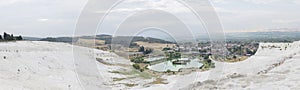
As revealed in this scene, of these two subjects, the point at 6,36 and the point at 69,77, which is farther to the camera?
the point at 6,36

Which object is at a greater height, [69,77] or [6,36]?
[6,36]

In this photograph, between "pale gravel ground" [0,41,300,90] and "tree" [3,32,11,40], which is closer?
"pale gravel ground" [0,41,300,90]

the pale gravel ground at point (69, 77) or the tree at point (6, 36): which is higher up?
the tree at point (6, 36)

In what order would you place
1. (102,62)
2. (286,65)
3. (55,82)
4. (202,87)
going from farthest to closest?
(102,62), (286,65), (55,82), (202,87)

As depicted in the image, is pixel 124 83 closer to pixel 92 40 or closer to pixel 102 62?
pixel 102 62

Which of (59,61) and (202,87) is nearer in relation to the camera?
(202,87)

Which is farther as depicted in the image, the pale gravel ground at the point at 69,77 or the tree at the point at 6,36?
the tree at the point at 6,36

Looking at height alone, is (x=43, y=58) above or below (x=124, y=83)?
above

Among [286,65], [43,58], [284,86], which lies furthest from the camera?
[43,58]

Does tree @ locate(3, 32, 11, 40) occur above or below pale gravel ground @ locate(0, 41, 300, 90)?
above

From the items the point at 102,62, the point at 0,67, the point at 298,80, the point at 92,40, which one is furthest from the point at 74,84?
the point at 92,40
